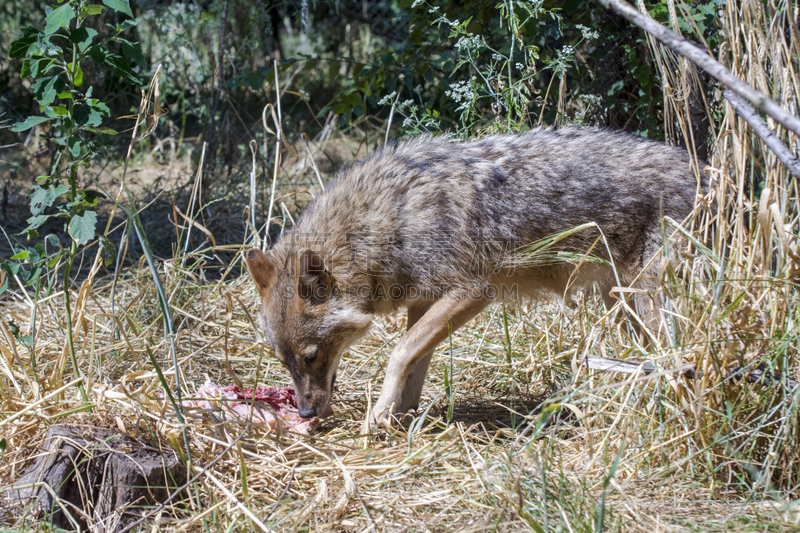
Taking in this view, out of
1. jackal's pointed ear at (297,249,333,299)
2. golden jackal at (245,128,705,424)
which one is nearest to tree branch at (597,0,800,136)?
golden jackal at (245,128,705,424)

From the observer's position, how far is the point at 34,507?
3080 millimetres

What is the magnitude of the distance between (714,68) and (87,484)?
3.02 m

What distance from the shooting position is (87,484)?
316cm

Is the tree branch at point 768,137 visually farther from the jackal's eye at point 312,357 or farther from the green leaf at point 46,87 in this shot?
the green leaf at point 46,87

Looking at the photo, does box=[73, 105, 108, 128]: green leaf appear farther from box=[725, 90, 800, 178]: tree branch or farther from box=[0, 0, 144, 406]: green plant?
box=[725, 90, 800, 178]: tree branch

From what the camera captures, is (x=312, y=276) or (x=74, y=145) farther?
(x=312, y=276)

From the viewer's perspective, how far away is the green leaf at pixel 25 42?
11.3 feet

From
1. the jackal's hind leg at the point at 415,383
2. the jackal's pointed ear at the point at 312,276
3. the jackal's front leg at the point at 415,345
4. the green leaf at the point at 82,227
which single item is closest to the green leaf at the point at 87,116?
the green leaf at the point at 82,227

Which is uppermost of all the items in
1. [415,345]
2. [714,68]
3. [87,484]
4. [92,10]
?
[92,10]

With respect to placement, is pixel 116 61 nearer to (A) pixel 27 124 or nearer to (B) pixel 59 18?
(B) pixel 59 18

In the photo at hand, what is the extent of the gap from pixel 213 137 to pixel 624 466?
6.37 meters

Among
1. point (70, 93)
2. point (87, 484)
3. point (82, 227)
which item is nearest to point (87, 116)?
point (70, 93)

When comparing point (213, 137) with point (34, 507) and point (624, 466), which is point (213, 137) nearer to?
point (34, 507)

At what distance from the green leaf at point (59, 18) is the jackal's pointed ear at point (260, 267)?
1.64 m
